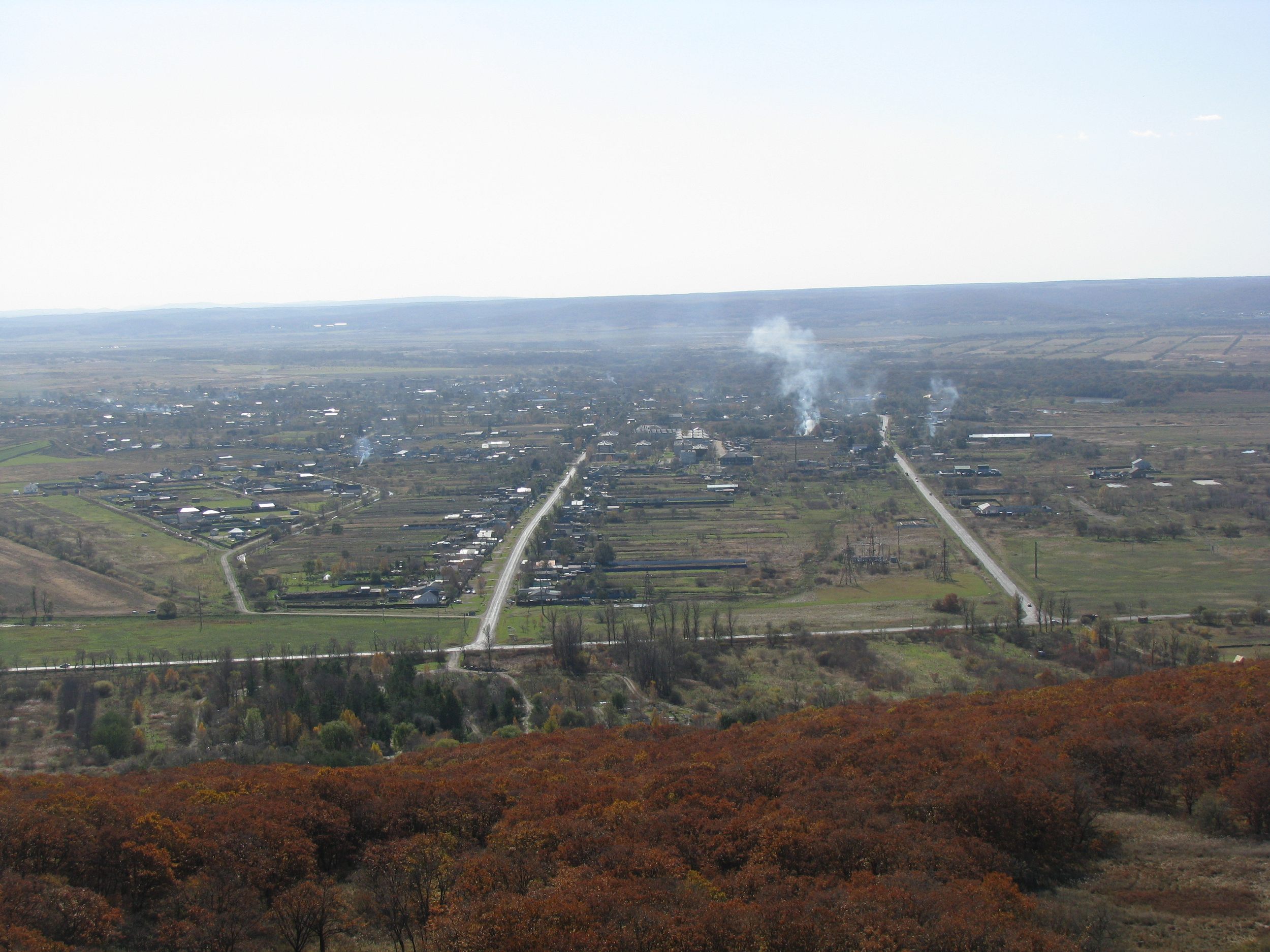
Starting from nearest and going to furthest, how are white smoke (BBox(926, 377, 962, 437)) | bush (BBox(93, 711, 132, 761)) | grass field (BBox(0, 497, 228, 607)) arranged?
1. bush (BBox(93, 711, 132, 761))
2. grass field (BBox(0, 497, 228, 607))
3. white smoke (BBox(926, 377, 962, 437))

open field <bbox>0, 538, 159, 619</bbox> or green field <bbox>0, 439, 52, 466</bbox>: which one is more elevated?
green field <bbox>0, 439, 52, 466</bbox>

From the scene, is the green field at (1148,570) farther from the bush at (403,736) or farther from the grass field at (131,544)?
the grass field at (131,544)

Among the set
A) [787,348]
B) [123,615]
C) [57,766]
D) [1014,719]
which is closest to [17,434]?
[123,615]

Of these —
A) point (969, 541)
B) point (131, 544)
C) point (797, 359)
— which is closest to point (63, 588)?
point (131, 544)

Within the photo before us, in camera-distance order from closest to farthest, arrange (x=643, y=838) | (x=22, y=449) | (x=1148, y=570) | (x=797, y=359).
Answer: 1. (x=643, y=838)
2. (x=1148, y=570)
3. (x=22, y=449)
4. (x=797, y=359)

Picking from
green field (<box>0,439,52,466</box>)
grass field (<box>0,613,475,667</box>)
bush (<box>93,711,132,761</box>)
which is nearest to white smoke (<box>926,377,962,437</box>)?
grass field (<box>0,613,475,667</box>)

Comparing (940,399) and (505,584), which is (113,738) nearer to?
(505,584)

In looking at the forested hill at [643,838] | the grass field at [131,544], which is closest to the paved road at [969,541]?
the forested hill at [643,838]

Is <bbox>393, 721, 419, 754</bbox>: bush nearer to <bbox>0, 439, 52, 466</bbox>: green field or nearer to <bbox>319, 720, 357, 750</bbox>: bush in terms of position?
<bbox>319, 720, 357, 750</bbox>: bush

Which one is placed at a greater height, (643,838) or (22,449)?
(643,838)
